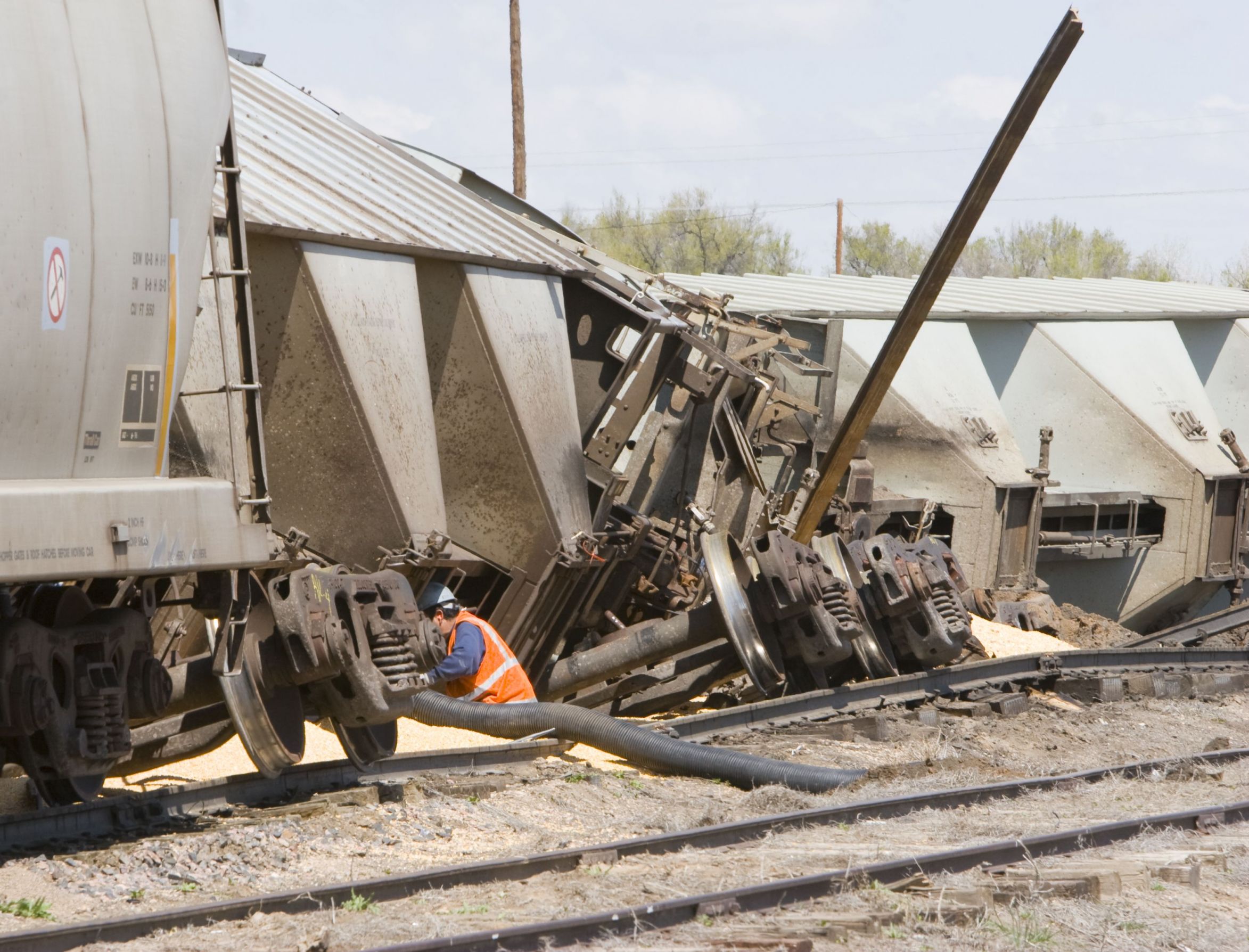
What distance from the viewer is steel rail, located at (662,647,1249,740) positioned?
951 cm

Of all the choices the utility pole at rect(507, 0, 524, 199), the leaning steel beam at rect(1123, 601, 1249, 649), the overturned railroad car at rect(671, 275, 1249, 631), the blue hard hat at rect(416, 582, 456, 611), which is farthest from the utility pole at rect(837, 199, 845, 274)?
the blue hard hat at rect(416, 582, 456, 611)

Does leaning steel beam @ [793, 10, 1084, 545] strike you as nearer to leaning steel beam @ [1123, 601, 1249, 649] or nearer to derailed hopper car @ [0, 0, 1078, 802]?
derailed hopper car @ [0, 0, 1078, 802]

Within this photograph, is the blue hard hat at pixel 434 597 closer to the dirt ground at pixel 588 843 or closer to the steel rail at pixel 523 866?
the dirt ground at pixel 588 843

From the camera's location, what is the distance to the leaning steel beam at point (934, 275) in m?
11.5

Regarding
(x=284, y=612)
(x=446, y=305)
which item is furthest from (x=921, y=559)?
(x=284, y=612)

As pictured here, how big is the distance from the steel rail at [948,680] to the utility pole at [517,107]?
57.5 ft

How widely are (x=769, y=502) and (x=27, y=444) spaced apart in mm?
8210

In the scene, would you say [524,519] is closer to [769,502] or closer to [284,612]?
[769,502]

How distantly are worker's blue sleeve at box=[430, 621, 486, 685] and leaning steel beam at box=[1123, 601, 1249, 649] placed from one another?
811 centimetres

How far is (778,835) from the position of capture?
21.8ft

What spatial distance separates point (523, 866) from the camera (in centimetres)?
569

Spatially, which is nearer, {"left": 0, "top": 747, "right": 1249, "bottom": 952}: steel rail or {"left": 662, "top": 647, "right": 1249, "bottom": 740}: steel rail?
{"left": 0, "top": 747, "right": 1249, "bottom": 952}: steel rail

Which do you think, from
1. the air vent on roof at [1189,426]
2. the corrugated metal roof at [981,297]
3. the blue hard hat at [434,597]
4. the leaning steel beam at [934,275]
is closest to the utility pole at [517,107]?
the corrugated metal roof at [981,297]

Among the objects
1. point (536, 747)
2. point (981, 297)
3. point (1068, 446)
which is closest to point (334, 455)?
point (536, 747)
